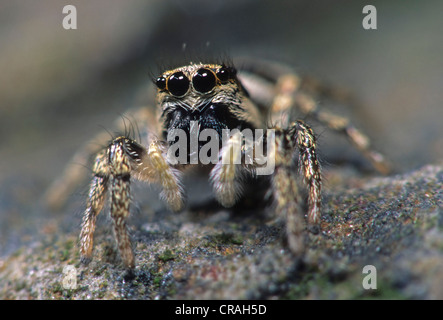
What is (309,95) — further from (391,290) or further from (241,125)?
(391,290)

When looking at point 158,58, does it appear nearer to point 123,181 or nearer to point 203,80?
point 203,80

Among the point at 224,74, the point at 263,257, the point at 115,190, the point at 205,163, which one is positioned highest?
the point at 224,74

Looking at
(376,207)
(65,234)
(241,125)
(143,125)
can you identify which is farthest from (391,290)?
(143,125)

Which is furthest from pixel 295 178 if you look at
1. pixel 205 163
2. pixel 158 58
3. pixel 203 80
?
pixel 158 58

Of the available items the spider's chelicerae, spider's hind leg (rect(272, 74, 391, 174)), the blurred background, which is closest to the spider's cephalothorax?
the spider's chelicerae

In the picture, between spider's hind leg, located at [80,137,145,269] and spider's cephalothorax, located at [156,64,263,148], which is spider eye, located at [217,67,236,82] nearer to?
spider's cephalothorax, located at [156,64,263,148]

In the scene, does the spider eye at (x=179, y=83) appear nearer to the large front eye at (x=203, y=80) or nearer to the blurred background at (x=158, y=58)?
the large front eye at (x=203, y=80)
